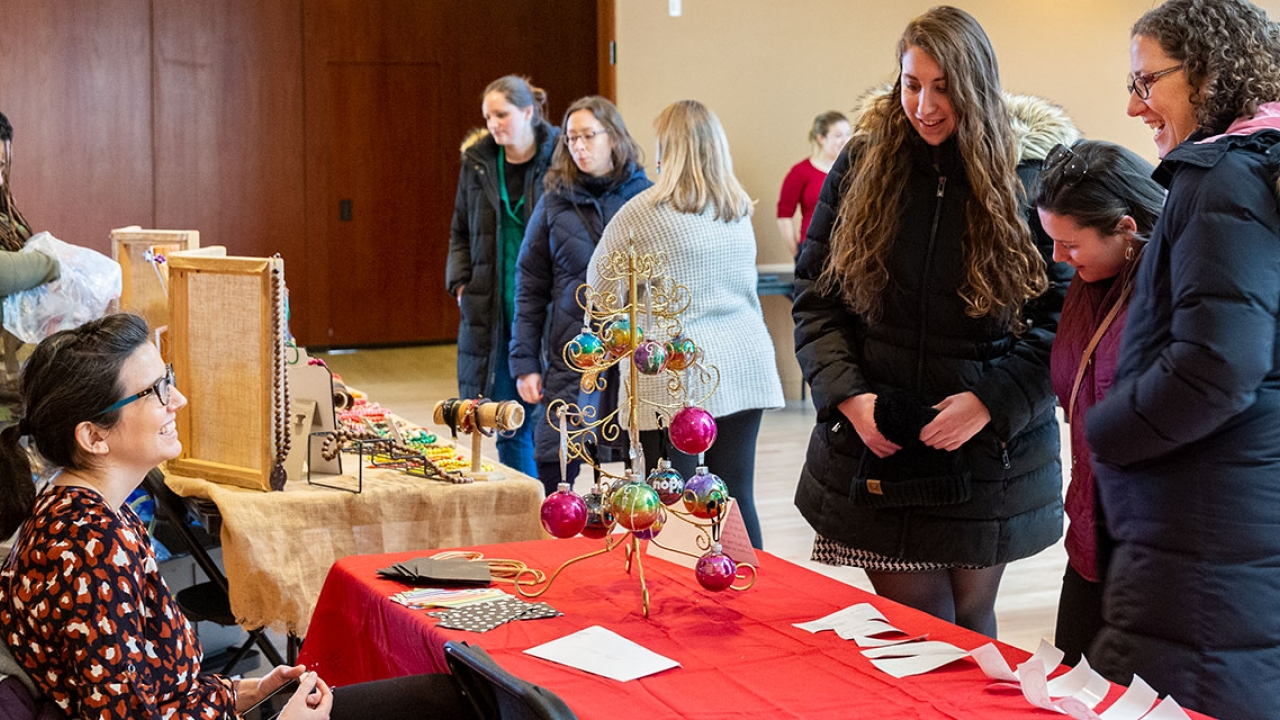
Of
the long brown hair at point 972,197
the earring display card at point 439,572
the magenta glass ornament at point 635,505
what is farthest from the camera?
the long brown hair at point 972,197

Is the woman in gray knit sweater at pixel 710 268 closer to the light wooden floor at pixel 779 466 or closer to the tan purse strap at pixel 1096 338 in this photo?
the light wooden floor at pixel 779 466

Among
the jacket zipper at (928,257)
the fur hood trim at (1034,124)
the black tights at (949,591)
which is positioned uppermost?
the fur hood trim at (1034,124)

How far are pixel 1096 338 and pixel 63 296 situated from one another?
9.07 feet

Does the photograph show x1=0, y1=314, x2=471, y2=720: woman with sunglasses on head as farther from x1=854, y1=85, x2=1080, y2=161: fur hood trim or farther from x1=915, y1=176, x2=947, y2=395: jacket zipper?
x1=854, y1=85, x2=1080, y2=161: fur hood trim

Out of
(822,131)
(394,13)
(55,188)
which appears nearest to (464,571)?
(822,131)

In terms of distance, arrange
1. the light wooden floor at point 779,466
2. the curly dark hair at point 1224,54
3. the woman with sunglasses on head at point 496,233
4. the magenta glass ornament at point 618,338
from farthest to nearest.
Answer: the woman with sunglasses on head at point 496,233 < the light wooden floor at point 779,466 < the magenta glass ornament at point 618,338 < the curly dark hair at point 1224,54

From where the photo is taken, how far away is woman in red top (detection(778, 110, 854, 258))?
25.7 ft

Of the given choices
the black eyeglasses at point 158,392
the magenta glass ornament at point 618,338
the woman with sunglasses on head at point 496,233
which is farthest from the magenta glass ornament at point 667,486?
the woman with sunglasses on head at point 496,233

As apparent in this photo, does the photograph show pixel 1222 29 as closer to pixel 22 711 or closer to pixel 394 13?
pixel 22 711

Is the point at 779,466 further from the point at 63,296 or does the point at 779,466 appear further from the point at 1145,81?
the point at 1145,81

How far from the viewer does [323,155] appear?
10.5m

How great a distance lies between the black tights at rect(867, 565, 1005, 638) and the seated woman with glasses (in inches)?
16.1

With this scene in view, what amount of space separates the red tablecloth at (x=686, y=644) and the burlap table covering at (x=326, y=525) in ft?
1.21

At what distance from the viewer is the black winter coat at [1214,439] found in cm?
187
